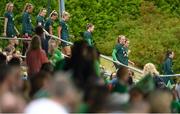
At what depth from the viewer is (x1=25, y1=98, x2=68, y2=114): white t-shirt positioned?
7051 mm

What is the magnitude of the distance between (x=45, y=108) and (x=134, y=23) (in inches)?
999

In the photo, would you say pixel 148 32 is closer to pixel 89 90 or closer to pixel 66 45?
pixel 66 45

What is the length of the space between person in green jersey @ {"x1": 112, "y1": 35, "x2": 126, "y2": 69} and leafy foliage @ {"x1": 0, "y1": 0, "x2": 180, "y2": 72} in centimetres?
951

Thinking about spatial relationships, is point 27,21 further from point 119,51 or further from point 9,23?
point 119,51

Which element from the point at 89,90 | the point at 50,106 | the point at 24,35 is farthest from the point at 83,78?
the point at 24,35

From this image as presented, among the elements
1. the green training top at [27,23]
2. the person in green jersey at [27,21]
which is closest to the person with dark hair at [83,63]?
the person in green jersey at [27,21]

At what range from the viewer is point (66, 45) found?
764 inches

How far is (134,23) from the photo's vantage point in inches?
1271

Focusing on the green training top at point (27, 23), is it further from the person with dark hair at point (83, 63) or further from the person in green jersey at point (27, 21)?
the person with dark hair at point (83, 63)

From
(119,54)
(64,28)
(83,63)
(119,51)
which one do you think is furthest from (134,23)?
(83,63)

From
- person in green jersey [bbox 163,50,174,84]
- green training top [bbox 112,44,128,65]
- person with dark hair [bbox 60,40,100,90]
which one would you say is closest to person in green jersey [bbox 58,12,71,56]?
green training top [bbox 112,44,128,65]

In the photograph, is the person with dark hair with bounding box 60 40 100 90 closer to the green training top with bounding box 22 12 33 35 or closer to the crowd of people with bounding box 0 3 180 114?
the crowd of people with bounding box 0 3 180 114

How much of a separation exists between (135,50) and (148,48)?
0.66 meters

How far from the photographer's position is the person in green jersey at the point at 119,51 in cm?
1888
